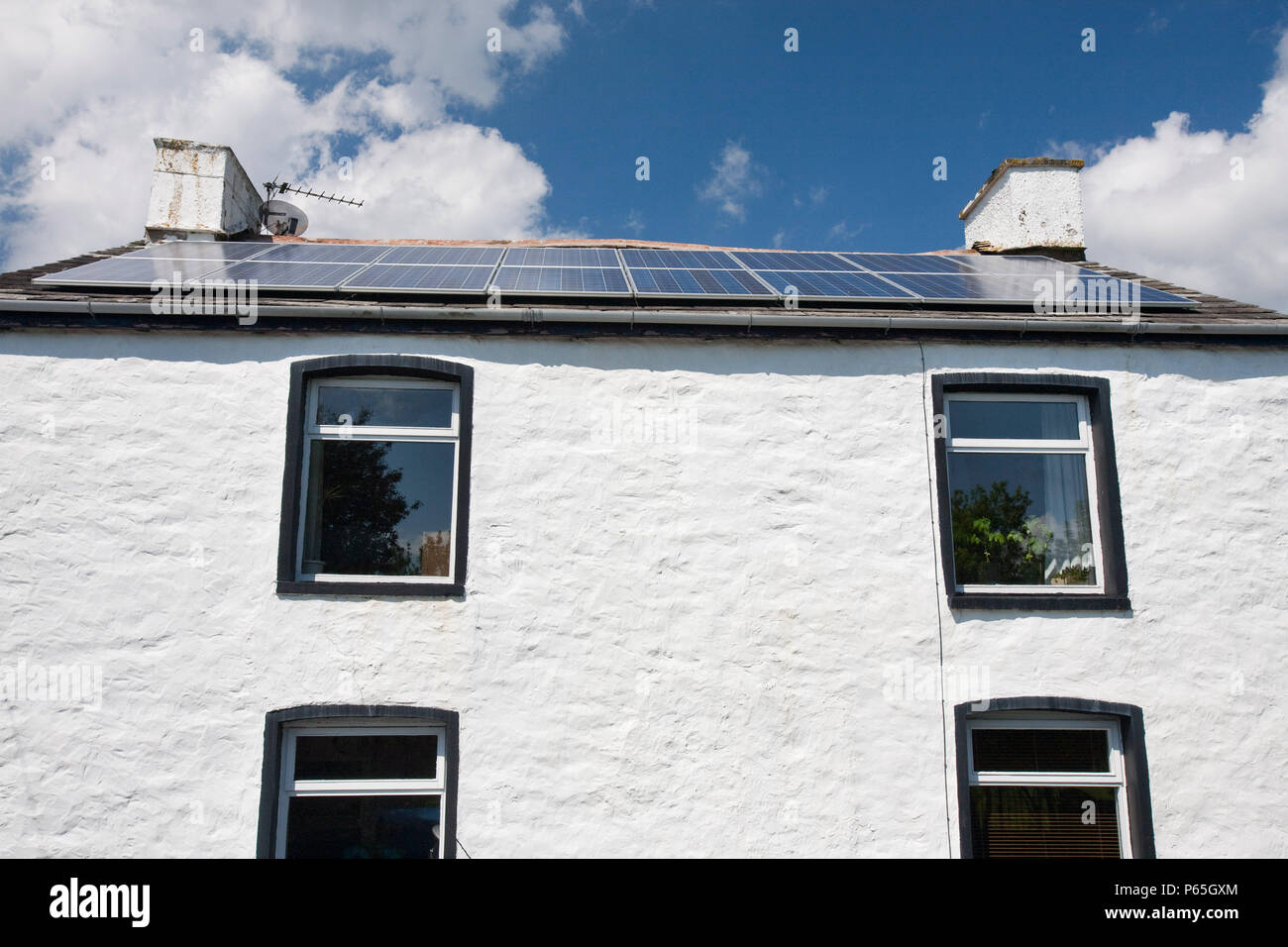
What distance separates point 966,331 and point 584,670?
14.4 ft

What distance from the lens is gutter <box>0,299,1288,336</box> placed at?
675 cm

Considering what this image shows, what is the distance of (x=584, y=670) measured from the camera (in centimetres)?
653

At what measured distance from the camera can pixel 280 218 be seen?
39.8 feet

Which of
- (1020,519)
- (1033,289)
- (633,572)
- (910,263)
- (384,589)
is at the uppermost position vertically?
(910,263)

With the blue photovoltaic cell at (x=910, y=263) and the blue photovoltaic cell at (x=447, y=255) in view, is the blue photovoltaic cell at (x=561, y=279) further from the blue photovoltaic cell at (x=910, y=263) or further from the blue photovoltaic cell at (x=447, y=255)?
the blue photovoltaic cell at (x=910, y=263)

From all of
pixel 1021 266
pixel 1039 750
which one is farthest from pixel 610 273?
pixel 1039 750

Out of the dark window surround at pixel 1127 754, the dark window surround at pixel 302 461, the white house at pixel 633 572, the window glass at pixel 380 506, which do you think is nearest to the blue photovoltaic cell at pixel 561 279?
the white house at pixel 633 572

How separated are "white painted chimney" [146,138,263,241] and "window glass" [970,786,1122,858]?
1043cm

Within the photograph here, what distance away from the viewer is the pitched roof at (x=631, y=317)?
22.3 ft

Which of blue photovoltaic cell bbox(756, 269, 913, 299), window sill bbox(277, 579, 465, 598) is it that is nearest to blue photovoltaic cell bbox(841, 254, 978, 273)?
blue photovoltaic cell bbox(756, 269, 913, 299)

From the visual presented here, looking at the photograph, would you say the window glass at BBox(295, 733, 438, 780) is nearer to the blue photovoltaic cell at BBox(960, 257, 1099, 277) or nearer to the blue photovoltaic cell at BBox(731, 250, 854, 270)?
the blue photovoltaic cell at BBox(731, 250, 854, 270)

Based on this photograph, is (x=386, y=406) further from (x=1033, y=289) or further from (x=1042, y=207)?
(x=1042, y=207)

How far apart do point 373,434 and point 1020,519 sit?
5691mm

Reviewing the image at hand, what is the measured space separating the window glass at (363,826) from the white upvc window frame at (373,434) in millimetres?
1735
